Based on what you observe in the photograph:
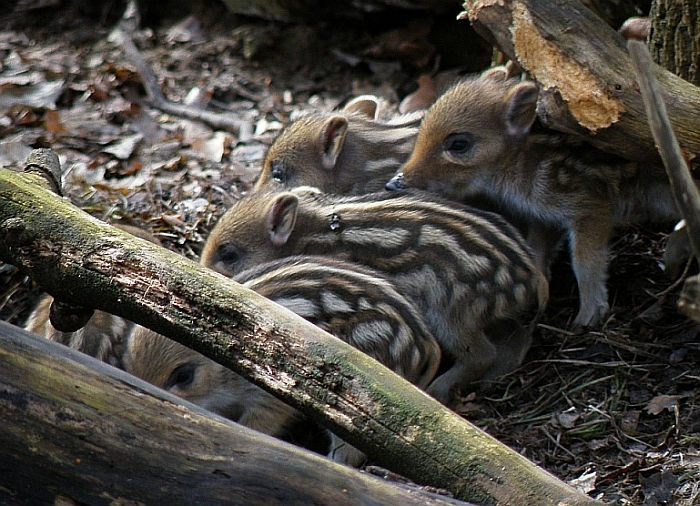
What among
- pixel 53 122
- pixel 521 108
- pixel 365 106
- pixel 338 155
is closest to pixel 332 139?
pixel 338 155

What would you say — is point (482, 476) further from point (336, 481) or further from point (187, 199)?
point (187, 199)

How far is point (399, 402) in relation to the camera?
8.67 feet

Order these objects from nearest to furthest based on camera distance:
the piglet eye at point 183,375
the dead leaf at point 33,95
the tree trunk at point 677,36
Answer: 1. the piglet eye at point 183,375
2. the tree trunk at point 677,36
3. the dead leaf at point 33,95

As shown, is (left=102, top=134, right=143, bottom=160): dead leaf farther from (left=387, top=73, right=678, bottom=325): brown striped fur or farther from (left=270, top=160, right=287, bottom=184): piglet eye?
(left=387, top=73, right=678, bottom=325): brown striped fur

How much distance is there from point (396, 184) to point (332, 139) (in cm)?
70

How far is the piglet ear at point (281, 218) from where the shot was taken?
15.4ft

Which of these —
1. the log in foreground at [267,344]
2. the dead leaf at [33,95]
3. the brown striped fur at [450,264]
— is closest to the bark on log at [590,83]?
the brown striped fur at [450,264]

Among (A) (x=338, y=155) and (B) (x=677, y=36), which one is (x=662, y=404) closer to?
(B) (x=677, y=36)

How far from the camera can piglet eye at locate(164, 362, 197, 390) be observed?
3932 mm

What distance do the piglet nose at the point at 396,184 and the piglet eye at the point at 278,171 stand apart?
2.66 ft

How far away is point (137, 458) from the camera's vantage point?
7.92 ft

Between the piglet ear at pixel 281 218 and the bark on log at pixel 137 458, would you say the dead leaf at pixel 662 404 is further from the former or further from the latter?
the piglet ear at pixel 281 218

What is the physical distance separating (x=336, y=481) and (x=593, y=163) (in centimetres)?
264

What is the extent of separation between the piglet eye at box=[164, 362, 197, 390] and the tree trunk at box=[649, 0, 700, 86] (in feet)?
8.45
